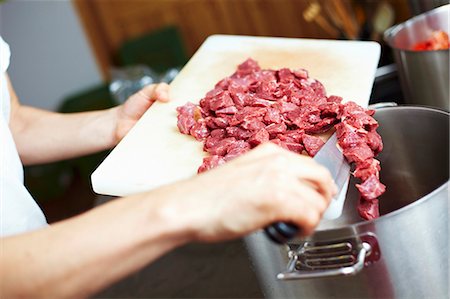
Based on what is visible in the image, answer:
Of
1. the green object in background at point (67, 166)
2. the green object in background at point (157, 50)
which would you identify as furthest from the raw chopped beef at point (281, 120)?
the green object in background at point (157, 50)

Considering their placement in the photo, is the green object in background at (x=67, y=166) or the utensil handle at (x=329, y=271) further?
the green object in background at (x=67, y=166)

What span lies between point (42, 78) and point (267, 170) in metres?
3.76

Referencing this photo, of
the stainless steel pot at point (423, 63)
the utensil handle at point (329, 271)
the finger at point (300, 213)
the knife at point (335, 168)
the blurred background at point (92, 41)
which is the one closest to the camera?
the finger at point (300, 213)

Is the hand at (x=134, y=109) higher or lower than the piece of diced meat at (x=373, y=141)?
higher

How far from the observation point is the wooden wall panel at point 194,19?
4629 millimetres

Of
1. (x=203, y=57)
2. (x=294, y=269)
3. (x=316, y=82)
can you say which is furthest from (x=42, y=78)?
(x=294, y=269)

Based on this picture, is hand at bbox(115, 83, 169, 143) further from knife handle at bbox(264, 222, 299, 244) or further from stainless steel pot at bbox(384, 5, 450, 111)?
knife handle at bbox(264, 222, 299, 244)

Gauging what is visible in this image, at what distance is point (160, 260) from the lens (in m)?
1.79

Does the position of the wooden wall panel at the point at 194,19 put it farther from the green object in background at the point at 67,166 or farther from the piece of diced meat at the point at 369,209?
the piece of diced meat at the point at 369,209

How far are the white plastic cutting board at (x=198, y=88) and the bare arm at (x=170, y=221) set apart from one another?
0.48m

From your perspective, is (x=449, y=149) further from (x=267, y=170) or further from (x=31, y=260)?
(x=31, y=260)

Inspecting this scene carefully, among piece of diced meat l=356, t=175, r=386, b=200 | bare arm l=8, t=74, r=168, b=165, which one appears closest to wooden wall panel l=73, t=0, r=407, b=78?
bare arm l=8, t=74, r=168, b=165

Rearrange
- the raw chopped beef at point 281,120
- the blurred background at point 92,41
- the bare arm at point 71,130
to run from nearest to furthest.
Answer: the raw chopped beef at point 281,120 < the bare arm at point 71,130 < the blurred background at point 92,41

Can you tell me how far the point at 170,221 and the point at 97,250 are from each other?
10 centimetres
